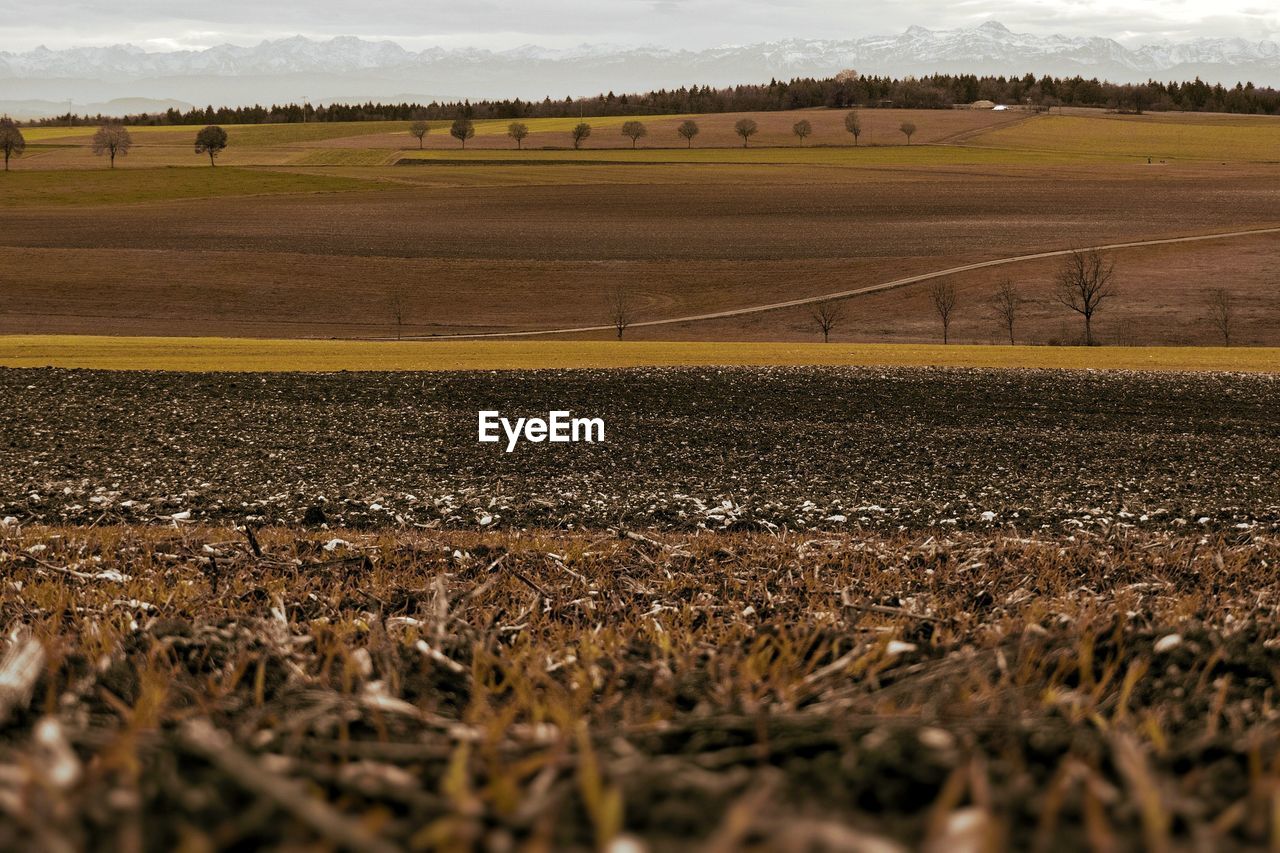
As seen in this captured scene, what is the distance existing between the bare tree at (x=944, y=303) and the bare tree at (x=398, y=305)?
95.5 ft

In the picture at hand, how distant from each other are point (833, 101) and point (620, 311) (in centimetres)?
12218

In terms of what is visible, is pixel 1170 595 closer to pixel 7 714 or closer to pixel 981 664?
pixel 981 664

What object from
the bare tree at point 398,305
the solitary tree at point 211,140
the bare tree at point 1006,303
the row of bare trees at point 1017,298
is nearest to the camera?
the row of bare trees at point 1017,298

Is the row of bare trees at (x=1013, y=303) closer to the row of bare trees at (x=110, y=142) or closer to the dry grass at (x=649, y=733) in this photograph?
the dry grass at (x=649, y=733)

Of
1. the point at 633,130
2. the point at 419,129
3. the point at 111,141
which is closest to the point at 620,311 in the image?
the point at 633,130

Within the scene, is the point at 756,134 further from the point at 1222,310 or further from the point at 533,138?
the point at 1222,310

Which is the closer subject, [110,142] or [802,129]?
[110,142]

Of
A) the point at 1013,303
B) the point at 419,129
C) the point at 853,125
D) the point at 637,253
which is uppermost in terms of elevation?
the point at 853,125

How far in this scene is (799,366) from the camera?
24516mm

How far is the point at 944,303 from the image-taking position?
61156mm

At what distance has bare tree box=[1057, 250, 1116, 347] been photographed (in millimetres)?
58094

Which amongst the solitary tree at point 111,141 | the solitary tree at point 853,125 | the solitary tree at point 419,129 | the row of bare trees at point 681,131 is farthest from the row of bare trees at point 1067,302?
the solitary tree at point 111,141

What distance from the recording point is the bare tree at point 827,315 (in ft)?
196

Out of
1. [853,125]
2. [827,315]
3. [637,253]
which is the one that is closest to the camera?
[827,315]
